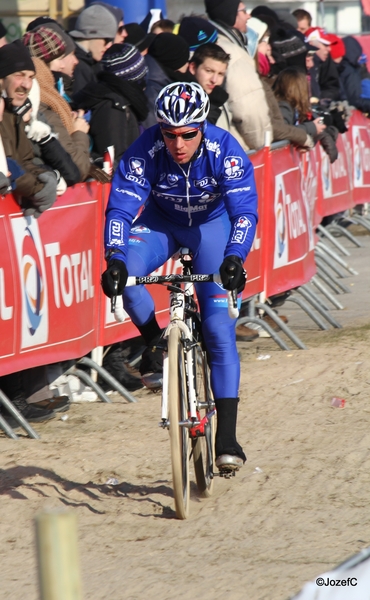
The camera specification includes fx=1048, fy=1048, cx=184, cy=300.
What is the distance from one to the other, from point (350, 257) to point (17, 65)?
814 centimetres

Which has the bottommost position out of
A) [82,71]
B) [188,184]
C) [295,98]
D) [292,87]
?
[295,98]

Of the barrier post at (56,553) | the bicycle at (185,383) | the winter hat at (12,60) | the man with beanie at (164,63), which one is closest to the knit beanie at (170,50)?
the man with beanie at (164,63)

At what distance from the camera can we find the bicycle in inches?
197

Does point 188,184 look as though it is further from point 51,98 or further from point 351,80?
point 351,80

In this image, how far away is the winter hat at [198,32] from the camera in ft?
31.0

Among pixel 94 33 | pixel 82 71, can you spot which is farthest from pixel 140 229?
pixel 94 33

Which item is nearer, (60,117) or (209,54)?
(60,117)

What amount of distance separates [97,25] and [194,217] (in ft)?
14.6

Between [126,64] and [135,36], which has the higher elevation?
[126,64]

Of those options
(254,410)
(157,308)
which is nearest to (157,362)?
(254,410)

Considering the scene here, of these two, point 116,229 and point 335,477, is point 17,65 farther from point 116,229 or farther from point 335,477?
point 335,477

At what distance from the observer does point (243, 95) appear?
9.06m

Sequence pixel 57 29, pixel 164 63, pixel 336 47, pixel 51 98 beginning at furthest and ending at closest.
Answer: pixel 336 47 → pixel 164 63 → pixel 57 29 → pixel 51 98

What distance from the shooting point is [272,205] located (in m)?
9.50
